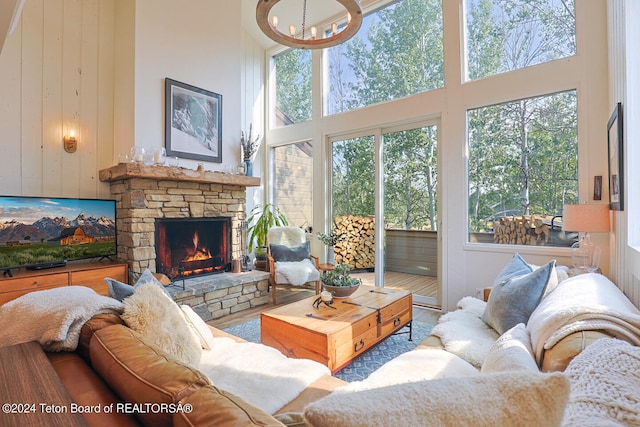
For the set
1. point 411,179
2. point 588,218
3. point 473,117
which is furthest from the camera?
point 411,179

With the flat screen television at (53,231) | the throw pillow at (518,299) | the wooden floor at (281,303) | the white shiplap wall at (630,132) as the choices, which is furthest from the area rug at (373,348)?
the flat screen television at (53,231)

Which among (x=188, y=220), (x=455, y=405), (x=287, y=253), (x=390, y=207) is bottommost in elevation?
(x=287, y=253)

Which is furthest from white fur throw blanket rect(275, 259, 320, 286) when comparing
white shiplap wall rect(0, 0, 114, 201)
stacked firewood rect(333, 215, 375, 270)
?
white shiplap wall rect(0, 0, 114, 201)

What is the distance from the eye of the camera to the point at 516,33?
3459 mm

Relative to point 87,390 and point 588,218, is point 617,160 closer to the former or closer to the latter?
point 588,218

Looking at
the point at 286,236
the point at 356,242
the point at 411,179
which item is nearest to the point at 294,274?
the point at 286,236

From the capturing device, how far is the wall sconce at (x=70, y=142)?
348cm

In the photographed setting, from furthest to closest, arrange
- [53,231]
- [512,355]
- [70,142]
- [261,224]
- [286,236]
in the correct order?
[261,224] → [286,236] → [70,142] → [53,231] → [512,355]

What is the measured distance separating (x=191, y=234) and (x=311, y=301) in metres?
2.17

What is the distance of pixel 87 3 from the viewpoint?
12.0 feet

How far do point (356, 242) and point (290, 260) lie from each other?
1.05 m

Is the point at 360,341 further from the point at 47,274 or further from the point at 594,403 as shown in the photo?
the point at 47,274

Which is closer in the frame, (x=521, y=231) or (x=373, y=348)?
(x=373, y=348)

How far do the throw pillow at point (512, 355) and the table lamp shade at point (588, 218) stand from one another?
5.30ft
